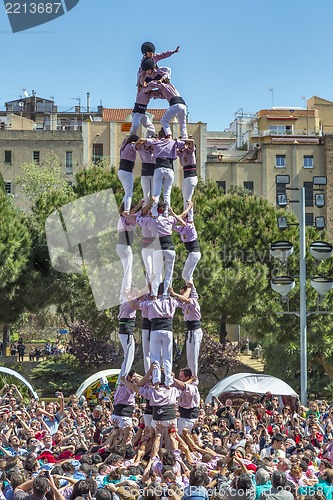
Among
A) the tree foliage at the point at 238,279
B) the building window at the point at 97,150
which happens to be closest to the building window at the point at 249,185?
the building window at the point at 97,150

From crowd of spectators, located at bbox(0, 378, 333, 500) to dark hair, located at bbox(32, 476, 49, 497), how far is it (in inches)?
0.4

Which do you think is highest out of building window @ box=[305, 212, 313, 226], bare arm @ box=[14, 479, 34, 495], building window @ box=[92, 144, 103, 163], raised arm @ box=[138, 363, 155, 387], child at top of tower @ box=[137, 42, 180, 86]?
building window @ box=[92, 144, 103, 163]

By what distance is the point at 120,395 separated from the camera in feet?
58.9

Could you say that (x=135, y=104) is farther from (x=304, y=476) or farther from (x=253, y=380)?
(x=253, y=380)

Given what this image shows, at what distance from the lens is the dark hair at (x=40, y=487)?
407 inches

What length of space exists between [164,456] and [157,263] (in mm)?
4608

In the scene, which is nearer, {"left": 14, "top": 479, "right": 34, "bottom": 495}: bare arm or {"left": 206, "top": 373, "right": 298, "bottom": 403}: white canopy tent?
{"left": 14, "top": 479, "right": 34, "bottom": 495}: bare arm

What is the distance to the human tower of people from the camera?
666 inches

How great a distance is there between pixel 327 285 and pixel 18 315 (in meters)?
17.4

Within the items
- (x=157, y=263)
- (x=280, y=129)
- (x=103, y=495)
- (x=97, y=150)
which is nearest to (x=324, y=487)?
(x=103, y=495)

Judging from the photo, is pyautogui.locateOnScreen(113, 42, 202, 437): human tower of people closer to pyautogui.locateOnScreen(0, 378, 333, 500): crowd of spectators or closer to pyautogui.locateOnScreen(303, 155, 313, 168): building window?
pyautogui.locateOnScreen(0, 378, 333, 500): crowd of spectators

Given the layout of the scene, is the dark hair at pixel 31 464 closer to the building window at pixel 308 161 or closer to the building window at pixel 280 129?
the building window at pixel 308 161

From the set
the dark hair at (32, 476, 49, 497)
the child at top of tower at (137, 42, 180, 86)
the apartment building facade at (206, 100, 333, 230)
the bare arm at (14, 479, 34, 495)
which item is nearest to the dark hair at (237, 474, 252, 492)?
the dark hair at (32, 476, 49, 497)

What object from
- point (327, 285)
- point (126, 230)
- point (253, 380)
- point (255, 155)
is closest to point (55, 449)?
point (126, 230)
